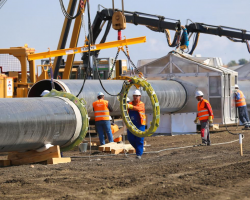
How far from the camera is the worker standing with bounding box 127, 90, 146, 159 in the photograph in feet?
41.1

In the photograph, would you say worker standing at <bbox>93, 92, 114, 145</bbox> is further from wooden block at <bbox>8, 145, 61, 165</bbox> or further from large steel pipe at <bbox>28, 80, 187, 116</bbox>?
wooden block at <bbox>8, 145, 61, 165</bbox>

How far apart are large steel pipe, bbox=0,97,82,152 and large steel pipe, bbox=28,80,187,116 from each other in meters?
3.61

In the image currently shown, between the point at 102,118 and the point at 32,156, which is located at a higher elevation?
the point at 102,118

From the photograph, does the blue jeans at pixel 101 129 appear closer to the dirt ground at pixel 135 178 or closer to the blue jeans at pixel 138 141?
the dirt ground at pixel 135 178

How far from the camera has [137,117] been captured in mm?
12656

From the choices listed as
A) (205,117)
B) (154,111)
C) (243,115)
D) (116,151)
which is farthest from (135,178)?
(243,115)

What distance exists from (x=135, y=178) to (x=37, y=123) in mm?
3108

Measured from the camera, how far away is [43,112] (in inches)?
449

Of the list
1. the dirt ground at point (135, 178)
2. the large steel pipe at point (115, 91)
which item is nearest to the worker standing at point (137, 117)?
the dirt ground at point (135, 178)

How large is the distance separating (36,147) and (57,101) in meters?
1.32

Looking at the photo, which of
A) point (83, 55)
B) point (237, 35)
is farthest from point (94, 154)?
point (237, 35)

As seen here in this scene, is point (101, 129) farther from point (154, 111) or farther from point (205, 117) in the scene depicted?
point (205, 117)

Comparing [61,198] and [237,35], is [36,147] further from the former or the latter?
[237,35]

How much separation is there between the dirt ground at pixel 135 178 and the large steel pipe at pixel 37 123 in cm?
57
